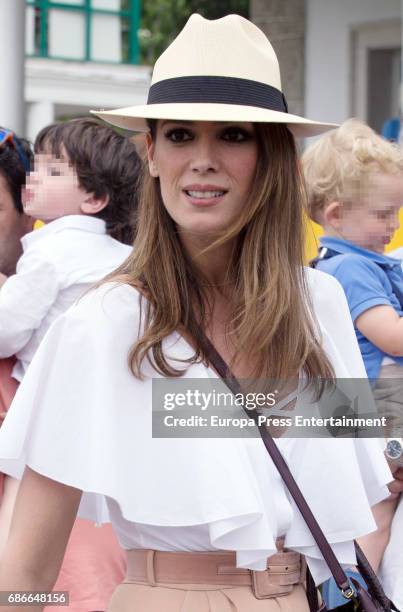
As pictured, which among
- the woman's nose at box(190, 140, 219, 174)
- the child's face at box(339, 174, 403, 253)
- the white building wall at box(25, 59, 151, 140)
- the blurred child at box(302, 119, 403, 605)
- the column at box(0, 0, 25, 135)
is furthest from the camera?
the white building wall at box(25, 59, 151, 140)

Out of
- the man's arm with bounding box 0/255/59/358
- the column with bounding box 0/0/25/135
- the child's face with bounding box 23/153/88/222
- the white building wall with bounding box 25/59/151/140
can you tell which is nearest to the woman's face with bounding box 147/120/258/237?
the man's arm with bounding box 0/255/59/358

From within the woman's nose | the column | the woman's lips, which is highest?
the column

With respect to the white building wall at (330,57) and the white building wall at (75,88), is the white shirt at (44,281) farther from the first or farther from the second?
the white building wall at (75,88)

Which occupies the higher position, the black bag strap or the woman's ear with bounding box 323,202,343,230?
the woman's ear with bounding box 323,202,343,230

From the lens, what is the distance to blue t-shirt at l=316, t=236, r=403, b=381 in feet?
10.7

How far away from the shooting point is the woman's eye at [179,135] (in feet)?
Answer: 7.19

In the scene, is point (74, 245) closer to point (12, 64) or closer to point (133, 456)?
point (133, 456)

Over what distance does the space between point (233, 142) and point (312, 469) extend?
648 mm

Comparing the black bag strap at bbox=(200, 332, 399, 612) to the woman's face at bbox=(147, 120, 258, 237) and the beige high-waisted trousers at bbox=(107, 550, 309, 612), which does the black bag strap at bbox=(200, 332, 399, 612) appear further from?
the woman's face at bbox=(147, 120, 258, 237)

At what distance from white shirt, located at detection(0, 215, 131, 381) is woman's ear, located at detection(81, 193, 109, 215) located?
0.15 m

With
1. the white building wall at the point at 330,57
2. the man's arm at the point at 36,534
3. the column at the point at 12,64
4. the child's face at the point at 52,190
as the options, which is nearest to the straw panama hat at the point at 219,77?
the man's arm at the point at 36,534

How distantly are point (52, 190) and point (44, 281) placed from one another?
17.8 inches

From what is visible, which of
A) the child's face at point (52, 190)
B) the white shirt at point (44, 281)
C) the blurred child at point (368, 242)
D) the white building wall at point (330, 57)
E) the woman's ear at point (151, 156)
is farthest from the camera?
the white building wall at point (330, 57)

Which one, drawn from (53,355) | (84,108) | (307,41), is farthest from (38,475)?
(84,108)
